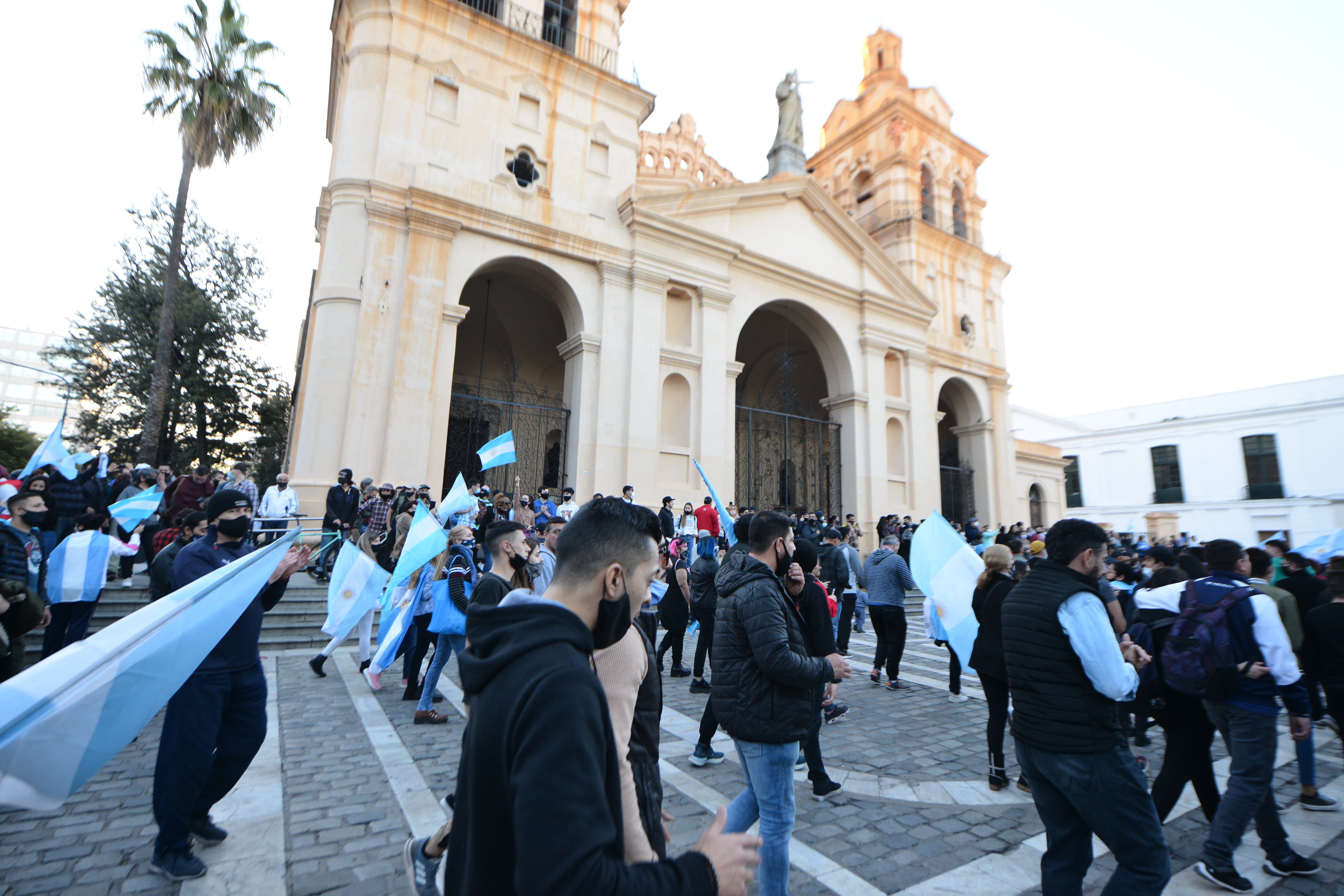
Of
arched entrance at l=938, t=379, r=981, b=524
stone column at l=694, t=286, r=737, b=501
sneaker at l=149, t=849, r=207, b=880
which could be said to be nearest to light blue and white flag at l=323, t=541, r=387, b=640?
sneaker at l=149, t=849, r=207, b=880

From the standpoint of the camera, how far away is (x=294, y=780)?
4.36m

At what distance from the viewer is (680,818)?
12.8 ft

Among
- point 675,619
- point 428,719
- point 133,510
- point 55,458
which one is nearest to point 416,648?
point 428,719

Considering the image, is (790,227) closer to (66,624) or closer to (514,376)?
(514,376)

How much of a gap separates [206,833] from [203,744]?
57 centimetres

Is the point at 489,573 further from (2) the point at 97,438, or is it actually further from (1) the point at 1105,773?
(2) the point at 97,438

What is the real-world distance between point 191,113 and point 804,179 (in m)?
17.1

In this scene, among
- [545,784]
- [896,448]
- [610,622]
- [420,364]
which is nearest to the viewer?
[545,784]

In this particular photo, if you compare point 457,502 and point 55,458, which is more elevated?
point 55,458

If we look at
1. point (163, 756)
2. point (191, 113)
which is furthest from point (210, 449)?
point (163, 756)

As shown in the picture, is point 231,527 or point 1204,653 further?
point 231,527

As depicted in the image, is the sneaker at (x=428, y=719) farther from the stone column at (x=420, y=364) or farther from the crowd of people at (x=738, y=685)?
the stone column at (x=420, y=364)

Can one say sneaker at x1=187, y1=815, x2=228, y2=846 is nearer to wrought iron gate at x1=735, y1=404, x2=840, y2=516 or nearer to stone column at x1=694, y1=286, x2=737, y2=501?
stone column at x1=694, y1=286, x2=737, y2=501

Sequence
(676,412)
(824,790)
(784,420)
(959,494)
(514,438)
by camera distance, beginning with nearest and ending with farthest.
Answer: (824,790) < (514,438) < (676,412) < (784,420) < (959,494)
